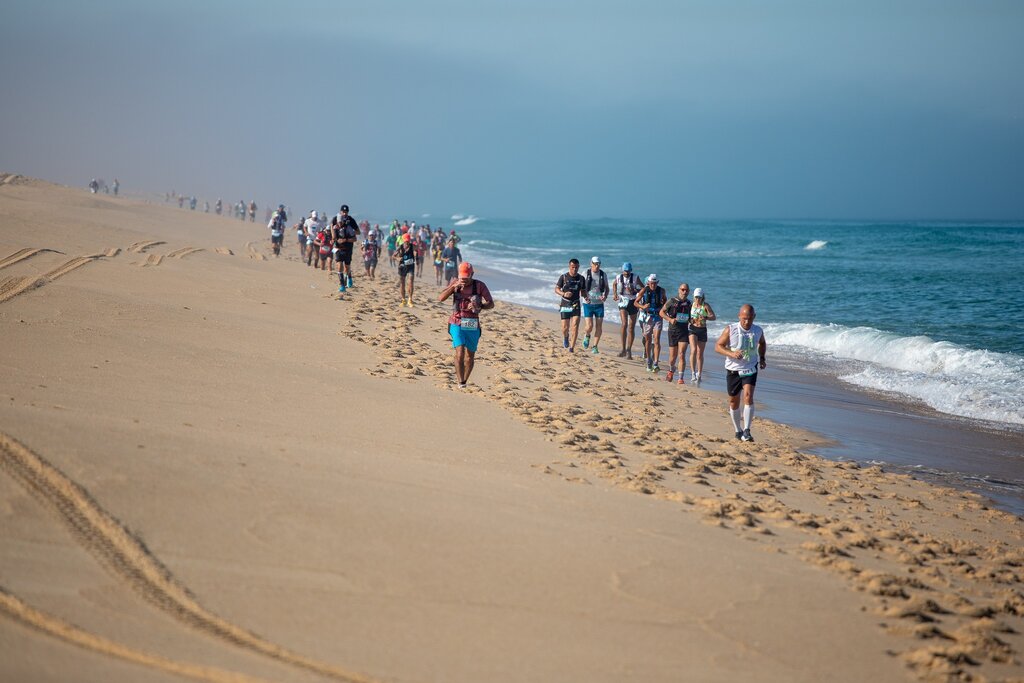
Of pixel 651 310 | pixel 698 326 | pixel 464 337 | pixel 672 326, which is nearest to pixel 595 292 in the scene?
pixel 651 310

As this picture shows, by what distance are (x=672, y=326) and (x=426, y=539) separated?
946 centimetres

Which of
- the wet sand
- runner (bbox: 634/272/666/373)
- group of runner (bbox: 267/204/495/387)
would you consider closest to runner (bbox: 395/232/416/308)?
group of runner (bbox: 267/204/495/387)

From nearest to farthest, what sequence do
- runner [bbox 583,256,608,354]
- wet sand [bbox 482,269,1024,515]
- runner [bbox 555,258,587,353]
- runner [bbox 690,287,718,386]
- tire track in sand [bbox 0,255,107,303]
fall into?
wet sand [bbox 482,269,1024,515] < tire track in sand [bbox 0,255,107,303] < runner [bbox 690,287,718,386] < runner [bbox 555,258,587,353] < runner [bbox 583,256,608,354]

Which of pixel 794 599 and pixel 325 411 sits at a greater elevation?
pixel 325 411

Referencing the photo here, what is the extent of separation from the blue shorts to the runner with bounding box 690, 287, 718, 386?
12.7 ft

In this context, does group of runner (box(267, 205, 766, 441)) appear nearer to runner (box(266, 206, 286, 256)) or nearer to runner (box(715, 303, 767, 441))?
runner (box(715, 303, 767, 441))

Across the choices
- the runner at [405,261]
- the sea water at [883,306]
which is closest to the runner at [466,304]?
the sea water at [883,306]

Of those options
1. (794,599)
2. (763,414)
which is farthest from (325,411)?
(763,414)

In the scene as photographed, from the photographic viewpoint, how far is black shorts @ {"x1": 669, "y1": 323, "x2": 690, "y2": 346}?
13881 mm

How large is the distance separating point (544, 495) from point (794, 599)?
2019mm

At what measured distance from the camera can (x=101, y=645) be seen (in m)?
3.53

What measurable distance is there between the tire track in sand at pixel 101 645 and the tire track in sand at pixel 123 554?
0.81ft

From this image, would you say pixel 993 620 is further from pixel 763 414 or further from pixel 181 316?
pixel 181 316

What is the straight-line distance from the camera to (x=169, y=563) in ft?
Answer: 14.0
